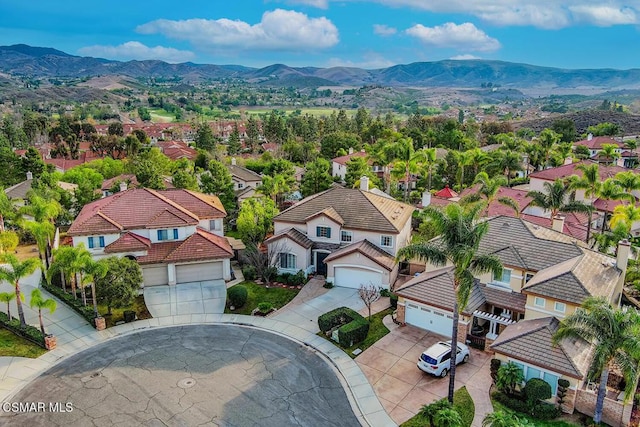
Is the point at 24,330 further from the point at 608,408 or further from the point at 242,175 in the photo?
the point at 242,175

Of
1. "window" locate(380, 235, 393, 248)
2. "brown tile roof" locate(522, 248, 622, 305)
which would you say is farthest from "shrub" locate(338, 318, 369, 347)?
"window" locate(380, 235, 393, 248)

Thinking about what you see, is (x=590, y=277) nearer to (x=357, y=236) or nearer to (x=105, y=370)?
(x=357, y=236)

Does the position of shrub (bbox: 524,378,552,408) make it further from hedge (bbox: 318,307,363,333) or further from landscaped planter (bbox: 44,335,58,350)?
landscaped planter (bbox: 44,335,58,350)

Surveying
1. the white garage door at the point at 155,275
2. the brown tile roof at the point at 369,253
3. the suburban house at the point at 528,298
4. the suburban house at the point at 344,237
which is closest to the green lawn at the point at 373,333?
the suburban house at the point at 528,298

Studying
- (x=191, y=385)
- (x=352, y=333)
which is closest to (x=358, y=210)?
(x=352, y=333)

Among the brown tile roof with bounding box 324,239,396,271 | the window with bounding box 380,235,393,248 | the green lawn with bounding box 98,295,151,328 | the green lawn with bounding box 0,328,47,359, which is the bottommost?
the green lawn with bounding box 0,328,47,359

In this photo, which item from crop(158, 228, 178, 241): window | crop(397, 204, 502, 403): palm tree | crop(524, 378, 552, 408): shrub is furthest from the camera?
crop(158, 228, 178, 241): window
